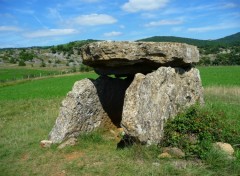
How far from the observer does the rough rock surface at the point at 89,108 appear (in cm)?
1156

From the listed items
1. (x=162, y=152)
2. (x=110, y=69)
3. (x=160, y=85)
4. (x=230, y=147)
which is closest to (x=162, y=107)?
(x=160, y=85)

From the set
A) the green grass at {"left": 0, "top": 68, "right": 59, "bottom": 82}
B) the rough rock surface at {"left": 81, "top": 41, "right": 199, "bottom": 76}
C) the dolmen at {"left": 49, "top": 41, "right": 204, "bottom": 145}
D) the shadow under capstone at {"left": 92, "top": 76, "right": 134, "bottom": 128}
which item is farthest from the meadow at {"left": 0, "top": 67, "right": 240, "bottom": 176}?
the green grass at {"left": 0, "top": 68, "right": 59, "bottom": 82}

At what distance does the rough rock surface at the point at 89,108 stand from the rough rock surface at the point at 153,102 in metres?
2.21

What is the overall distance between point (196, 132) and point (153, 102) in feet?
4.89

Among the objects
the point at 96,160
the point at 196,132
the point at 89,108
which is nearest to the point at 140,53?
the point at 89,108

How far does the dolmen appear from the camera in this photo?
9.80m

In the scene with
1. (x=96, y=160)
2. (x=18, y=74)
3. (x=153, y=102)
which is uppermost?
(x=153, y=102)

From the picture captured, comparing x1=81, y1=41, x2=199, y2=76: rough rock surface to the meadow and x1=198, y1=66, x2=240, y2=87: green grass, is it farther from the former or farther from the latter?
x1=198, y1=66, x2=240, y2=87: green grass

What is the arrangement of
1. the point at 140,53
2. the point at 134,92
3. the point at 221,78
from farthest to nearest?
the point at 221,78 → the point at 140,53 → the point at 134,92

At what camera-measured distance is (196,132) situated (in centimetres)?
958

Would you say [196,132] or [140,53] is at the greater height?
[140,53]

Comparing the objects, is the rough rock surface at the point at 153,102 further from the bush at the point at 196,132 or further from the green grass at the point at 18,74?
the green grass at the point at 18,74

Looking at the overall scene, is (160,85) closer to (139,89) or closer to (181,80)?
(139,89)

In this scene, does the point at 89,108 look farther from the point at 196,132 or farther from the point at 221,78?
the point at 221,78
